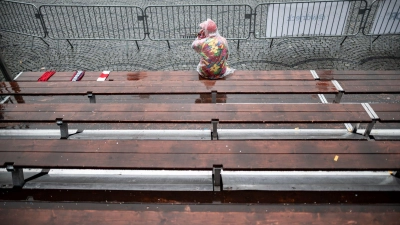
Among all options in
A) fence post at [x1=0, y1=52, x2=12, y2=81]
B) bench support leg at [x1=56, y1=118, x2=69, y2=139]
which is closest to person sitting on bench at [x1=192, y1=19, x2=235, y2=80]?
bench support leg at [x1=56, y1=118, x2=69, y2=139]

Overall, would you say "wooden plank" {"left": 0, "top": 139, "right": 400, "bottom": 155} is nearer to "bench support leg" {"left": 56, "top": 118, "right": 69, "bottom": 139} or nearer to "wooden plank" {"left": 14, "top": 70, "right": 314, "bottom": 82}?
"bench support leg" {"left": 56, "top": 118, "right": 69, "bottom": 139}

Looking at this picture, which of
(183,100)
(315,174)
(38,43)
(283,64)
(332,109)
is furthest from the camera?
(38,43)

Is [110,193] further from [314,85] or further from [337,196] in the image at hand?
[314,85]

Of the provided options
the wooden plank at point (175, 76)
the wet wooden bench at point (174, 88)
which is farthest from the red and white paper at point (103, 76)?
the wet wooden bench at point (174, 88)

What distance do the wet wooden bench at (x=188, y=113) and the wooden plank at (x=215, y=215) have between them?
3.57ft

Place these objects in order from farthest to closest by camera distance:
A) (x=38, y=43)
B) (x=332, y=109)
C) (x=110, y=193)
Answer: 1. (x=38, y=43)
2. (x=332, y=109)
3. (x=110, y=193)

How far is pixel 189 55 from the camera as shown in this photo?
7508 mm

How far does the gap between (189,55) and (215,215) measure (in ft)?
16.9

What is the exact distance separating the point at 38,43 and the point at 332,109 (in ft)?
24.7

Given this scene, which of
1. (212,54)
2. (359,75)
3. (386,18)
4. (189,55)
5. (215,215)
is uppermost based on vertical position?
(212,54)

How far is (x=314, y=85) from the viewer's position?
4766 mm

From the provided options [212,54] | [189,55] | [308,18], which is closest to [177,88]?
[212,54]

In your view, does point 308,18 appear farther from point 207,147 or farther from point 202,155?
point 202,155

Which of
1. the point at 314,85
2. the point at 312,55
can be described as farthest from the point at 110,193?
the point at 312,55
